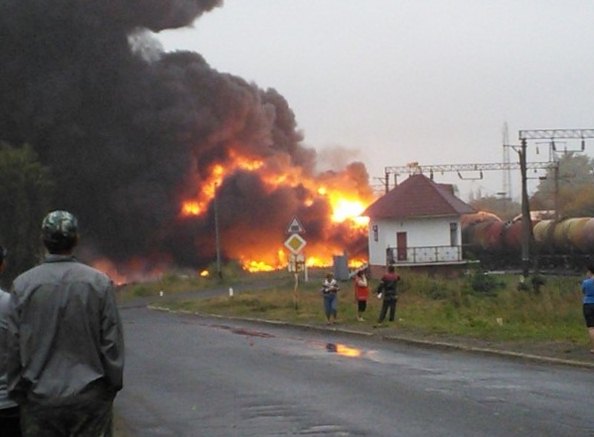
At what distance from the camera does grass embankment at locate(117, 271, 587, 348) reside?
23.0m

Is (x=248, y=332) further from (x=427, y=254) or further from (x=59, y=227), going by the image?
(x=427, y=254)

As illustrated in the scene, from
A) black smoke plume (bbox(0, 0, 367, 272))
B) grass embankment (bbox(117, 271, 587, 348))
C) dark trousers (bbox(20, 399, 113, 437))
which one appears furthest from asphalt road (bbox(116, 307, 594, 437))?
black smoke plume (bbox(0, 0, 367, 272))

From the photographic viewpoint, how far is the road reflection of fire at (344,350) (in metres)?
20.4

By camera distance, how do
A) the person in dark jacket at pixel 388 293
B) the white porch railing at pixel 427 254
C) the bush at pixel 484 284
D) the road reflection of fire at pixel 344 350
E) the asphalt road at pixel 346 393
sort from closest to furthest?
the asphalt road at pixel 346 393
the road reflection of fire at pixel 344 350
the person in dark jacket at pixel 388 293
the bush at pixel 484 284
the white porch railing at pixel 427 254

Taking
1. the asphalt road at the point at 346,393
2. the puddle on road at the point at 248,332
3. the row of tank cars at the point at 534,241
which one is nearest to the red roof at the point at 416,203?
the row of tank cars at the point at 534,241

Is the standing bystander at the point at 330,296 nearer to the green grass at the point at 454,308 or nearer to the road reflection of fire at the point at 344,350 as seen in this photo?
the green grass at the point at 454,308

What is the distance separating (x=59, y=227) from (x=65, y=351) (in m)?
0.67

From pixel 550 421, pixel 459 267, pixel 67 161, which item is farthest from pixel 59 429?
pixel 67 161

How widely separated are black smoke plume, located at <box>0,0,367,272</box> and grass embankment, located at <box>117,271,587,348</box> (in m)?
13.8

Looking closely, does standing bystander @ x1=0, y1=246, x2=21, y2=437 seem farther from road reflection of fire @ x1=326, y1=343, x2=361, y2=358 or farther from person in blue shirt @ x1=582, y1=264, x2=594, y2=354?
road reflection of fire @ x1=326, y1=343, x2=361, y2=358

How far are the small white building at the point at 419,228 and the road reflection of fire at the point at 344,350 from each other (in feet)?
119

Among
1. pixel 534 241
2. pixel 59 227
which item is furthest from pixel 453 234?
pixel 59 227

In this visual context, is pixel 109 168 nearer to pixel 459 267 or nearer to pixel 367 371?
pixel 459 267

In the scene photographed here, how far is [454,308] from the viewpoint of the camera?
31.7m
